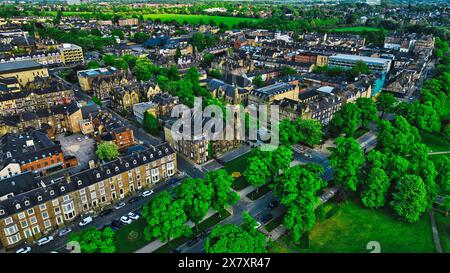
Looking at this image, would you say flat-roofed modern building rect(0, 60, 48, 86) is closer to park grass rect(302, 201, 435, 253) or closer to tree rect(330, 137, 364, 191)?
tree rect(330, 137, 364, 191)

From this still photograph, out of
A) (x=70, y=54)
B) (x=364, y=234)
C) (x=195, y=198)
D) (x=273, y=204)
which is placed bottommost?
(x=364, y=234)

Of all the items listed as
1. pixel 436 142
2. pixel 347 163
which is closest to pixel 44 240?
pixel 347 163

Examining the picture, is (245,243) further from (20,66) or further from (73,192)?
(20,66)

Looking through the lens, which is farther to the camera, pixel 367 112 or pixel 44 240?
pixel 367 112

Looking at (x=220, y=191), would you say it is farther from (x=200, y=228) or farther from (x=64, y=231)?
(x=64, y=231)

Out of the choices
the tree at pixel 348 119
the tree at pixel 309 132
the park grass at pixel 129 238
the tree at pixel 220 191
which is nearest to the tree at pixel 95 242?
the park grass at pixel 129 238
